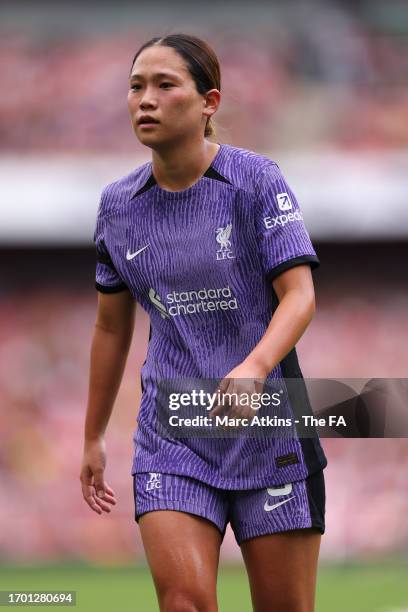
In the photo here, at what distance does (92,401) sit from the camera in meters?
4.55

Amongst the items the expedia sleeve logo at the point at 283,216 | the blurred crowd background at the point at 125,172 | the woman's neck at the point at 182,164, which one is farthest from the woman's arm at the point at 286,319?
the blurred crowd background at the point at 125,172

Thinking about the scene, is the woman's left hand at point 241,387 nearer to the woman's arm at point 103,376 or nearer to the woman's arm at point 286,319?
the woman's arm at point 286,319

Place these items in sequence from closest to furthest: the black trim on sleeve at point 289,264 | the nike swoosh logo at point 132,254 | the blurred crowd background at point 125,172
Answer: the black trim on sleeve at point 289,264 → the nike swoosh logo at point 132,254 → the blurred crowd background at point 125,172

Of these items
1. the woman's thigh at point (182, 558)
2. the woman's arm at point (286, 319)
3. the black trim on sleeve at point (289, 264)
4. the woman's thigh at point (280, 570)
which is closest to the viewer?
the woman's arm at point (286, 319)

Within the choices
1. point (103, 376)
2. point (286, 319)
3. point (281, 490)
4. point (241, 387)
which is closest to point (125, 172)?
point (103, 376)

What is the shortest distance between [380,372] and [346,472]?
1.06m

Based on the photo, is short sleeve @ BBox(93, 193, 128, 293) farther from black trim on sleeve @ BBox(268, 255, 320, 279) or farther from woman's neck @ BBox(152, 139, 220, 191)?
black trim on sleeve @ BBox(268, 255, 320, 279)

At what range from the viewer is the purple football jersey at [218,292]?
4141 mm

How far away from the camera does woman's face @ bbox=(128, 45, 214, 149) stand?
4.09m

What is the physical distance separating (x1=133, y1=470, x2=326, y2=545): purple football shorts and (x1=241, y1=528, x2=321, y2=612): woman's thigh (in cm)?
A: 4

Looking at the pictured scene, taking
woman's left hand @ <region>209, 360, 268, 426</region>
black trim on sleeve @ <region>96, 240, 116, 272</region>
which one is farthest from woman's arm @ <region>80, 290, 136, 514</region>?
woman's left hand @ <region>209, 360, 268, 426</region>

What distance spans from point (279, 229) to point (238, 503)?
33.4 inches

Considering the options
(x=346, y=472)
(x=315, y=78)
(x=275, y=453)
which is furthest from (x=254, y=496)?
(x=315, y=78)

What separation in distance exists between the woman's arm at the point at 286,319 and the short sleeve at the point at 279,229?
0.03 m
